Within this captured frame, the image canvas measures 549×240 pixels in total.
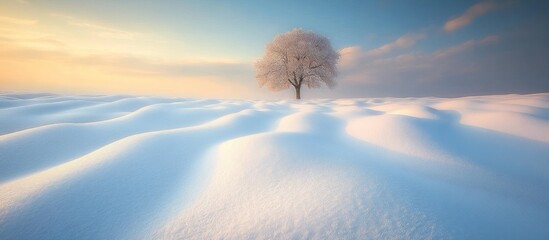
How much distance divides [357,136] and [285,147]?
3.70 feet

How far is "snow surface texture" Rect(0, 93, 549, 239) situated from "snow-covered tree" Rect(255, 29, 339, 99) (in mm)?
16789

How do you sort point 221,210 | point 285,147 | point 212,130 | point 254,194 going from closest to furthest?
1. point 221,210
2. point 254,194
3. point 285,147
4. point 212,130

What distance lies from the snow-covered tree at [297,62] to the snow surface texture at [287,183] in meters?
16.8

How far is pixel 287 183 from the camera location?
56.4 inches

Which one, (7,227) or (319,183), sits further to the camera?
(319,183)

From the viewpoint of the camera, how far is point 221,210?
4.12 ft

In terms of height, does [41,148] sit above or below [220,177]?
above

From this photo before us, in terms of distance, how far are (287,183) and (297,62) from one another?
18.3 meters

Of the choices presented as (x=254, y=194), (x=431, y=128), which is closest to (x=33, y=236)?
(x=254, y=194)

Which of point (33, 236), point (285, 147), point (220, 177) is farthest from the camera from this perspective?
point (285, 147)

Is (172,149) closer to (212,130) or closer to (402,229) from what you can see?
(212,130)

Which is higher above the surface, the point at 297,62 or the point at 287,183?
the point at 297,62

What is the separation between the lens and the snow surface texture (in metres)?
1.09

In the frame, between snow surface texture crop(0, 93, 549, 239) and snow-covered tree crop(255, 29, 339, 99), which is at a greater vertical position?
snow-covered tree crop(255, 29, 339, 99)
